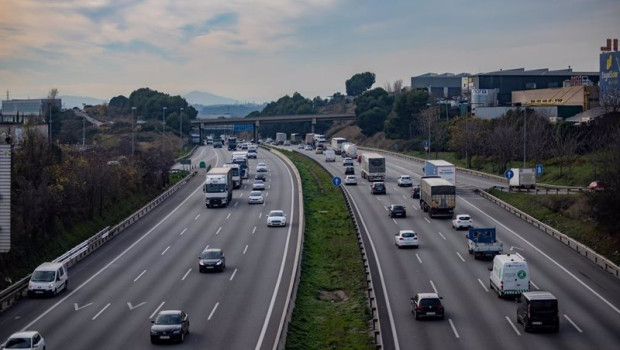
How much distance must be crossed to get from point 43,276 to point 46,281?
1.31 feet

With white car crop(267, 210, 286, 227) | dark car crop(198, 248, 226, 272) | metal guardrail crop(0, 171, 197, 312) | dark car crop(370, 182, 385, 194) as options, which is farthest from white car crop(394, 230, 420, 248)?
dark car crop(370, 182, 385, 194)

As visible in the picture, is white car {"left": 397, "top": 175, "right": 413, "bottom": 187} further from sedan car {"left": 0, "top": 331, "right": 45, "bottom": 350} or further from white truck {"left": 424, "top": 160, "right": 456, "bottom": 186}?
sedan car {"left": 0, "top": 331, "right": 45, "bottom": 350}

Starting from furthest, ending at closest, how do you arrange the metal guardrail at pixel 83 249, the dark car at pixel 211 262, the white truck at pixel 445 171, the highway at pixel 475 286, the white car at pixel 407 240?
the white truck at pixel 445 171
the white car at pixel 407 240
the dark car at pixel 211 262
the metal guardrail at pixel 83 249
the highway at pixel 475 286

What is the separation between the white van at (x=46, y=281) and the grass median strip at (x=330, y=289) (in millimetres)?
11875

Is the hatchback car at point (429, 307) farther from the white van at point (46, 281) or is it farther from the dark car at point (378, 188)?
the dark car at point (378, 188)

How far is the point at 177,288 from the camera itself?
1641 inches

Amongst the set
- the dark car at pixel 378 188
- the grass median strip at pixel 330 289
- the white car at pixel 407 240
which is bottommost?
the grass median strip at pixel 330 289

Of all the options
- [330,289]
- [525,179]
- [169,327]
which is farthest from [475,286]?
[525,179]

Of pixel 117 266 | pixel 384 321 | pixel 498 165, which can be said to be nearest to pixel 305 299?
pixel 384 321

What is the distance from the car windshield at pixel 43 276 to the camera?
40.3 metres

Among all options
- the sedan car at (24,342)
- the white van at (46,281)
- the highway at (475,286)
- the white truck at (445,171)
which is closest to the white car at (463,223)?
the highway at (475,286)

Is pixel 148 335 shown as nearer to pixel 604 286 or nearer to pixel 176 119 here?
pixel 604 286

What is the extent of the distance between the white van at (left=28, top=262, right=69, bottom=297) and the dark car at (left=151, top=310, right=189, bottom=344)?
10.7m

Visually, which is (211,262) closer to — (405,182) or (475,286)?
(475,286)
